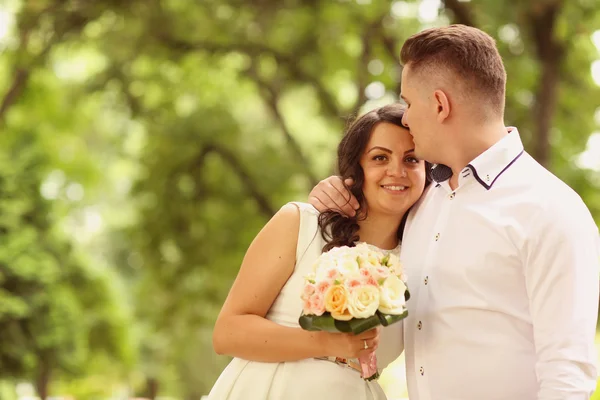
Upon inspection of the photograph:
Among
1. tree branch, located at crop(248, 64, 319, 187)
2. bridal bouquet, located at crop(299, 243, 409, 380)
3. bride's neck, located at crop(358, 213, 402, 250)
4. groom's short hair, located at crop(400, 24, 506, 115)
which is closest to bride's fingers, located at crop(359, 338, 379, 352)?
bridal bouquet, located at crop(299, 243, 409, 380)

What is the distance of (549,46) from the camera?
36.1 ft

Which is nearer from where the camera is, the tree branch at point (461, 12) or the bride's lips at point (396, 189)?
the bride's lips at point (396, 189)

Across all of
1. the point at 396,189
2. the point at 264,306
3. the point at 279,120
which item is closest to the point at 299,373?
the point at 264,306

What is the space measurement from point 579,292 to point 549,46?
8823 mm

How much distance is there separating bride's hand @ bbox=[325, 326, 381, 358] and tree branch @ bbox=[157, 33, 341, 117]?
10.4 meters

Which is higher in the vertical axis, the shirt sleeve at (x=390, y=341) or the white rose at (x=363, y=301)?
the white rose at (x=363, y=301)

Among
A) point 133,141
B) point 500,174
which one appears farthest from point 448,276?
point 133,141

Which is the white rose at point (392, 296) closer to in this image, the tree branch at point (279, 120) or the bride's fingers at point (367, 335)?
the bride's fingers at point (367, 335)

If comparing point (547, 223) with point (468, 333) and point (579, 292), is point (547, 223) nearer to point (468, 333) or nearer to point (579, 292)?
point (579, 292)

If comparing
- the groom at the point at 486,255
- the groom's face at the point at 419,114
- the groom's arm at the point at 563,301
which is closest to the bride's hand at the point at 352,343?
the groom at the point at 486,255

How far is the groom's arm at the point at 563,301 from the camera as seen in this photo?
274cm

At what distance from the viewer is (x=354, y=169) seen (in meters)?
3.65

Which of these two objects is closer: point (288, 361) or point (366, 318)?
A: point (366, 318)

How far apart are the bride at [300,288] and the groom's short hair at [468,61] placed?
462mm
